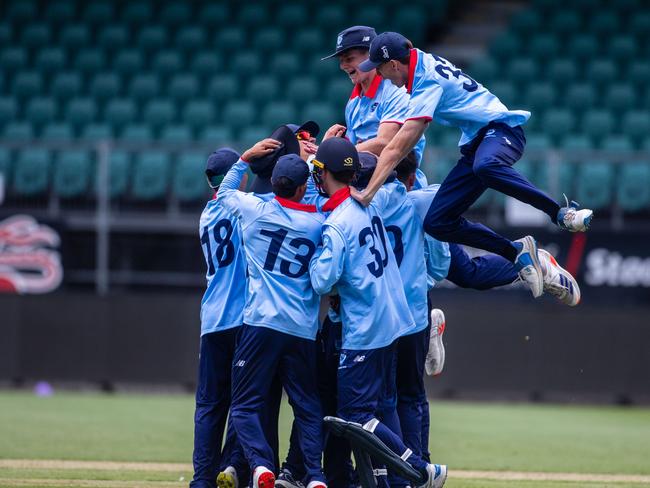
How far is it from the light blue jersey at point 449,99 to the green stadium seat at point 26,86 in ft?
39.1

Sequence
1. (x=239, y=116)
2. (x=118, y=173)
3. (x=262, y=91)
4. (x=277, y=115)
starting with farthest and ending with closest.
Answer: (x=262, y=91)
(x=239, y=116)
(x=277, y=115)
(x=118, y=173)

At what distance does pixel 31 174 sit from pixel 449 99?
8.46 metres

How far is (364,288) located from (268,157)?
47.8 inches

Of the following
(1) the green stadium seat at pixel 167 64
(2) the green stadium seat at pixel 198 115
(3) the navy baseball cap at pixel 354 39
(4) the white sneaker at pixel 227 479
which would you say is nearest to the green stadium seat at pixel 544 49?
(2) the green stadium seat at pixel 198 115

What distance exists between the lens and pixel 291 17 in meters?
A: 20.6

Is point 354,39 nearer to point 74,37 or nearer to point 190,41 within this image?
point 190,41

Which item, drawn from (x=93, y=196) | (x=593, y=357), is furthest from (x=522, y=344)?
(x=93, y=196)

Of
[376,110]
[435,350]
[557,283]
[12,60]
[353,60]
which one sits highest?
[12,60]

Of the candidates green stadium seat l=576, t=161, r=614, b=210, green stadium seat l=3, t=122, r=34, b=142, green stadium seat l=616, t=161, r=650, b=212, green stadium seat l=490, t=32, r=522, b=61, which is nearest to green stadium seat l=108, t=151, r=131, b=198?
green stadium seat l=3, t=122, r=34, b=142

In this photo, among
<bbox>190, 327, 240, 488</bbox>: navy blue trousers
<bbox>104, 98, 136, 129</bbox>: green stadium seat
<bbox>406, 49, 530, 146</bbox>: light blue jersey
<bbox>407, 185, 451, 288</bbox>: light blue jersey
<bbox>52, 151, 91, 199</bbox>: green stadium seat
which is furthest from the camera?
<bbox>104, 98, 136, 129</bbox>: green stadium seat

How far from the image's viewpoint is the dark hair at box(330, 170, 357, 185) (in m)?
7.63

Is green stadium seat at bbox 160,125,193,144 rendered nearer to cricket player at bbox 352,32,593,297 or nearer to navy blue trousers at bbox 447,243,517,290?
navy blue trousers at bbox 447,243,517,290

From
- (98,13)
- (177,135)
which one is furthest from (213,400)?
(98,13)

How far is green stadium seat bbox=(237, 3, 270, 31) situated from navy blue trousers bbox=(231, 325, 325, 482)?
13594 millimetres
